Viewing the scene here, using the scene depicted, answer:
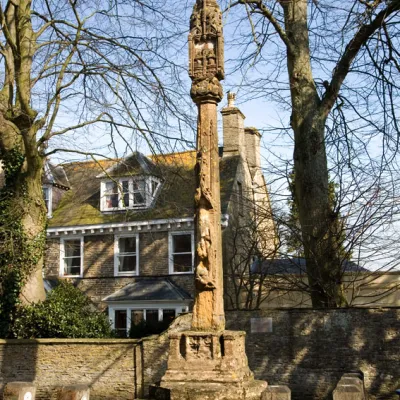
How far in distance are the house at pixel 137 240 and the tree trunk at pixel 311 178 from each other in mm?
8163

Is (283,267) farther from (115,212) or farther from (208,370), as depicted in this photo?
(115,212)

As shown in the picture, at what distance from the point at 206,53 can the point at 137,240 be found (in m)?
15.7

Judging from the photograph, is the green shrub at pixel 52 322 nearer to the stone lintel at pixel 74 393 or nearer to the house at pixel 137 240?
the house at pixel 137 240

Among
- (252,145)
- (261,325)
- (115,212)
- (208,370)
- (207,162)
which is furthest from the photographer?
(252,145)

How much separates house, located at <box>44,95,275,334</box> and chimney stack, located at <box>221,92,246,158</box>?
5cm

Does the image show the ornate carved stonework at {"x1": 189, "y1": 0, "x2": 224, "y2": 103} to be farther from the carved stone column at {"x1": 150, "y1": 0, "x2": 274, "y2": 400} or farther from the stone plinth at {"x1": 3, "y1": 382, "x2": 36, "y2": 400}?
the stone plinth at {"x1": 3, "y1": 382, "x2": 36, "y2": 400}

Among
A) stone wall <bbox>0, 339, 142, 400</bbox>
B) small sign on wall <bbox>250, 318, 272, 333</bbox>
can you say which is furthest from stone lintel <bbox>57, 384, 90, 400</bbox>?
small sign on wall <bbox>250, 318, 272, 333</bbox>

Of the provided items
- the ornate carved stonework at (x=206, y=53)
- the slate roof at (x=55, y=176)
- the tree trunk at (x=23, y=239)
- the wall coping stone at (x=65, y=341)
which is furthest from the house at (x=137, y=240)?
the ornate carved stonework at (x=206, y=53)

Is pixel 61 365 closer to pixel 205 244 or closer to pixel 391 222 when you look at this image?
pixel 205 244

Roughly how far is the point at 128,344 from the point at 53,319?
9.68ft

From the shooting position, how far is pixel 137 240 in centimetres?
2273

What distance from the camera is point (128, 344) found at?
11766 millimetres

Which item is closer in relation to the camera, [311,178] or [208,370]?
[208,370]

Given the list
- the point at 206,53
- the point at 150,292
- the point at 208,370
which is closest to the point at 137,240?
the point at 150,292
